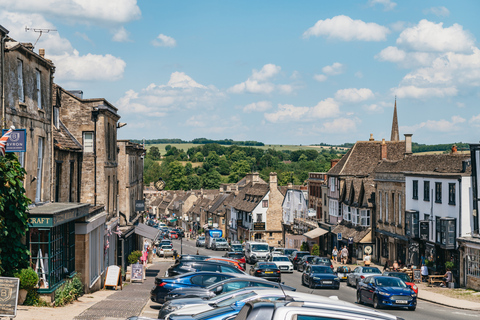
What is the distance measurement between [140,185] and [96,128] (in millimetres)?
23779

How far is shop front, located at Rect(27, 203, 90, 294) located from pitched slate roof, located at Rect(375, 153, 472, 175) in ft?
93.3

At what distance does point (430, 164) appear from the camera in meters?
47.7

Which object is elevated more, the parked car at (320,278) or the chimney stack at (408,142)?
the chimney stack at (408,142)

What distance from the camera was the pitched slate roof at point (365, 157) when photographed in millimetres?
65750

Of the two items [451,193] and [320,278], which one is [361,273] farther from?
[451,193]

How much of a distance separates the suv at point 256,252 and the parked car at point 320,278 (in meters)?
18.3

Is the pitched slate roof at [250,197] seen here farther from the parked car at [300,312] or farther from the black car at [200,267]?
the parked car at [300,312]

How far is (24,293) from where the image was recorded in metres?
19.2

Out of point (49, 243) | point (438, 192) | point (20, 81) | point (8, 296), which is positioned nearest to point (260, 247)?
point (438, 192)

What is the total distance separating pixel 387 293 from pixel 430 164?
2421cm

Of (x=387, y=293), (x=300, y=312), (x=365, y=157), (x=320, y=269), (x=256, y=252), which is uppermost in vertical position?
(x=365, y=157)

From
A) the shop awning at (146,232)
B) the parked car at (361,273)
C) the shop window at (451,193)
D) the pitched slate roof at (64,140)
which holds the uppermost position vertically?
the pitched slate roof at (64,140)

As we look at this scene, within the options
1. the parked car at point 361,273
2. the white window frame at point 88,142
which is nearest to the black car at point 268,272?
the parked car at point 361,273

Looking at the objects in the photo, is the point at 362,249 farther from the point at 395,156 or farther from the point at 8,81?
the point at 8,81
